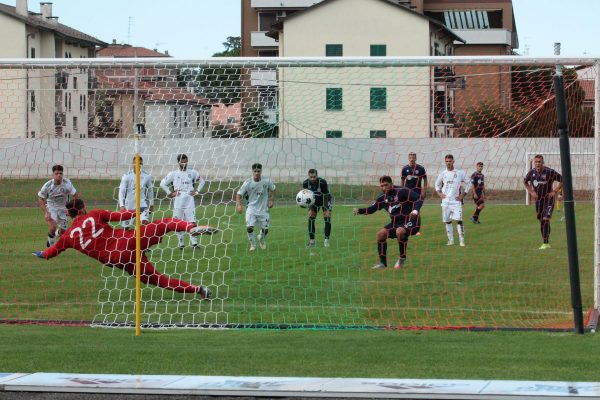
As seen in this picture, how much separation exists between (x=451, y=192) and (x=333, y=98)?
24.8 feet

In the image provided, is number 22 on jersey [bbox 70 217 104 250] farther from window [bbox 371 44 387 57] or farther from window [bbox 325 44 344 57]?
window [bbox 371 44 387 57]

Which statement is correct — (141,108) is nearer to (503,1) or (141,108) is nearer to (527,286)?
(527,286)

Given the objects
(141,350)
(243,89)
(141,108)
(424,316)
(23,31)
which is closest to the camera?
(141,350)

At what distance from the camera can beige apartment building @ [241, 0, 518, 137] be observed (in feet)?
51.6

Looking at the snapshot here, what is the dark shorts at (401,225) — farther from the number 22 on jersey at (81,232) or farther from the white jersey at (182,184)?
the number 22 on jersey at (81,232)

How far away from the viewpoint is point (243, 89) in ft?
47.6

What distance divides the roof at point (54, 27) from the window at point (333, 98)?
1865 inches

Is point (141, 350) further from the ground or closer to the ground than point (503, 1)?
closer to the ground

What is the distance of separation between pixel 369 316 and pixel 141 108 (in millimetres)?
6515

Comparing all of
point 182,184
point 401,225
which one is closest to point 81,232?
point 401,225

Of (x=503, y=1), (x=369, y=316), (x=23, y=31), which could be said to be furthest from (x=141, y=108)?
(x=503, y=1)

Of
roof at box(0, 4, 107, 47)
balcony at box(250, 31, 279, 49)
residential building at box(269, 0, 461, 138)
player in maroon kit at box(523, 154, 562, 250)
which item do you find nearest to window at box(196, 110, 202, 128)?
residential building at box(269, 0, 461, 138)

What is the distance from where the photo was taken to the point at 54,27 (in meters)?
65.8

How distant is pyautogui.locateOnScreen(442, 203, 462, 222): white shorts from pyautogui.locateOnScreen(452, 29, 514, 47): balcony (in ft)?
176
